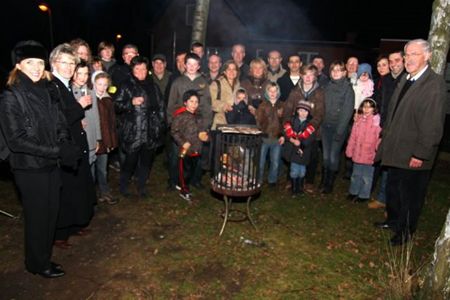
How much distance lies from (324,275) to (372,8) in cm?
2334

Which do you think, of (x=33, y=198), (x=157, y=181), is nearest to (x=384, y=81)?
(x=157, y=181)

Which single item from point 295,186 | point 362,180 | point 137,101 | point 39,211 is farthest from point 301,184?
point 39,211

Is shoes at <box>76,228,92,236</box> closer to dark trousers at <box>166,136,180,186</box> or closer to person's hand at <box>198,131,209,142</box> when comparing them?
dark trousers at <box>166,136,180,186</box>

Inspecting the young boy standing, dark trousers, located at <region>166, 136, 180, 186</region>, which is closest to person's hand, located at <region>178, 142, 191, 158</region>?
the young boy standing

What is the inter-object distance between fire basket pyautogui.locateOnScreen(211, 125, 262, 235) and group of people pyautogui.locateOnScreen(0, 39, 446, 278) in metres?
1.13

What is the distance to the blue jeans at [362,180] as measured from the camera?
20.5 feet

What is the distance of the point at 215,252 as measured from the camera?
15.2 ft

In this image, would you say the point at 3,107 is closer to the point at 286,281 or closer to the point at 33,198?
the point at 33,198

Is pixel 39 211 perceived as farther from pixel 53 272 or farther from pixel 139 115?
pixel 139 115

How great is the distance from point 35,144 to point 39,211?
0.72 metres

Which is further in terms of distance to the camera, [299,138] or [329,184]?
[329,184]

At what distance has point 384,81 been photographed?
615 centimetres

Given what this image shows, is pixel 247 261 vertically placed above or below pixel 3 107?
below

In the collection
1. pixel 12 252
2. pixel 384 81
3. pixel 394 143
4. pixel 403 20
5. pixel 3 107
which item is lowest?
→ pixel 12 252
